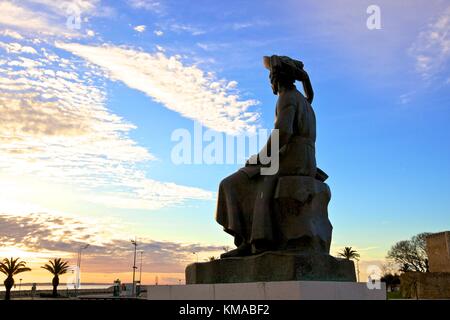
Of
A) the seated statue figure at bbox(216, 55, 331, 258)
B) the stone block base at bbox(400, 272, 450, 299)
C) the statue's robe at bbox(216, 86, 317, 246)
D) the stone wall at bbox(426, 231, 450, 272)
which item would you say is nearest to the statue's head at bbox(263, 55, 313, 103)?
the seated statue figure at bbox(216, 55, 331, 258)

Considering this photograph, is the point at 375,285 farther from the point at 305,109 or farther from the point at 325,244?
the point at 305,109

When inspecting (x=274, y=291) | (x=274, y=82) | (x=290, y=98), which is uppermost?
(x=274, y=82)

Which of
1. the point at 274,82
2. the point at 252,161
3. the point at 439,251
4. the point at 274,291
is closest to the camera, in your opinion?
the point at 274,291

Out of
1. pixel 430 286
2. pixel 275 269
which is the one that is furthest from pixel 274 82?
pixel 430 286

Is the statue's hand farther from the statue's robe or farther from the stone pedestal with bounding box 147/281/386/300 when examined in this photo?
the stone pedestal with bounding box 147/281/386/300

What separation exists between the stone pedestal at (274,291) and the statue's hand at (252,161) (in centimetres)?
191

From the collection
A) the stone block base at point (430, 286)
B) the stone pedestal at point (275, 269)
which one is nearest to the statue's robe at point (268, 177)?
the stone pedestal at point (275, 269)

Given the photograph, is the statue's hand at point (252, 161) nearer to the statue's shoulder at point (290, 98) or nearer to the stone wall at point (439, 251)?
the statue's shoulder at point (290, 98)

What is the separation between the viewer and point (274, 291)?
5555mm

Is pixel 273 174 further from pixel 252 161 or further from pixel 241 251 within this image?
pixel 241 251

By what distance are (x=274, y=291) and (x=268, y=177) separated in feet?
5.81

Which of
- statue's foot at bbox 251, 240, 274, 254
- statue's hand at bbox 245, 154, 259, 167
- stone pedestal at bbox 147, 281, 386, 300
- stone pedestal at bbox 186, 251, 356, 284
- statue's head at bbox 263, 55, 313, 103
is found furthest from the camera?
statue's head at bbox 263, 55, 313, 103

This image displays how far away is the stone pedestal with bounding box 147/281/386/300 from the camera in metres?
5.43

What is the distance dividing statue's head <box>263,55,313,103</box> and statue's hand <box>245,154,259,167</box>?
1.09 metres
